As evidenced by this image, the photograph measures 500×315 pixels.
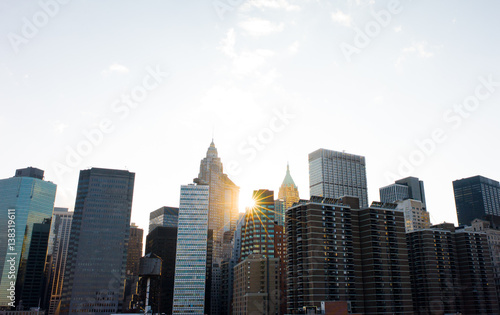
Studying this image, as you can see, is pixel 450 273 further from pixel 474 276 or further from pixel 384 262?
pixel 384 262

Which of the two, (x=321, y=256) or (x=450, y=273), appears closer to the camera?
(x=321, y=256)

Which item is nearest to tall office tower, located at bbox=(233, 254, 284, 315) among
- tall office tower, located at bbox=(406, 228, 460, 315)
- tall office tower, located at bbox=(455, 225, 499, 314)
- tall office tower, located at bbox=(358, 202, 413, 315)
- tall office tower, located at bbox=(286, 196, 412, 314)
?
tall office tower, located at bbox=(286, 196, 412, 314)

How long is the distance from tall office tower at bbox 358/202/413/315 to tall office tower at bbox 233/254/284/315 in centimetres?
4575

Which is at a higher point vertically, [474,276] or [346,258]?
[346,258]

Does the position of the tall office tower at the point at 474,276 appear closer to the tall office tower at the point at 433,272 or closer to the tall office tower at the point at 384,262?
the tall office tower at the point at 433,272

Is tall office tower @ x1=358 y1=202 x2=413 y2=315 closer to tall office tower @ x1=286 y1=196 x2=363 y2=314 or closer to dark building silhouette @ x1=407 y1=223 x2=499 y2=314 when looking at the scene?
tall office tower @ x1=286 y1=196 x2=363 y2=314

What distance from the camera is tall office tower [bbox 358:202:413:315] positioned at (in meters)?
149

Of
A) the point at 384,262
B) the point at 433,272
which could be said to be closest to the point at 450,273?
the point at 433,272

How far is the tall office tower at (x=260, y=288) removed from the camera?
605 ft

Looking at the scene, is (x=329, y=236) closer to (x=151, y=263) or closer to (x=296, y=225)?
(x=296, y=225)

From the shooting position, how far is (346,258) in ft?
499

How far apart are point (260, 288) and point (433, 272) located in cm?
7593

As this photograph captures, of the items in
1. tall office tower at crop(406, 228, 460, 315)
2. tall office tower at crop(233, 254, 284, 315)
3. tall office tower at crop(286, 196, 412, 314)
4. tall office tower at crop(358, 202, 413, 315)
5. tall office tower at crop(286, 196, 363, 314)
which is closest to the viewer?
tall office tower at crop(286, 196, 363, 314)

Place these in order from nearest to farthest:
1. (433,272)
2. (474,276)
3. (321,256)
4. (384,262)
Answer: (321,256) < (384,262) < (433,272) < (474,276)
